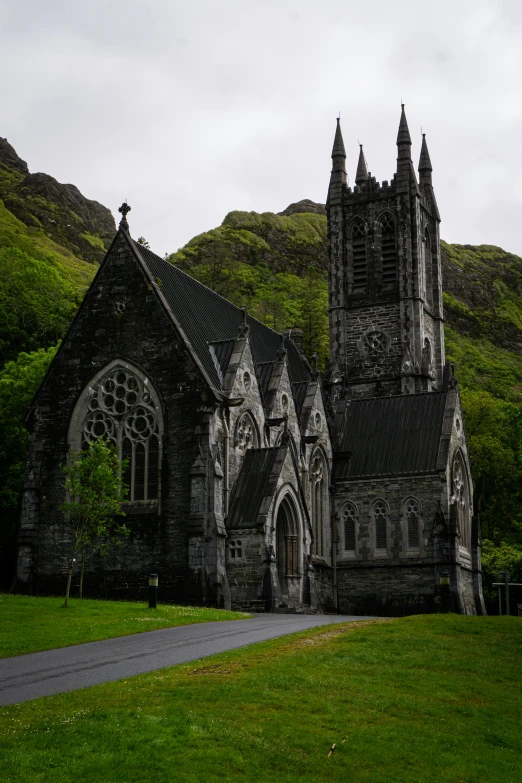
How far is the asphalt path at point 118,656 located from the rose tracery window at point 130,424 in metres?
12.4

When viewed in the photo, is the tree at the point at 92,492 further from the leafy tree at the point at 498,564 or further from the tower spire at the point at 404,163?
the tower spire at the point at 404,163

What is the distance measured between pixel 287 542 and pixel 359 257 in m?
27.6

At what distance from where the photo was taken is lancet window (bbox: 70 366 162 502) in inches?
1613

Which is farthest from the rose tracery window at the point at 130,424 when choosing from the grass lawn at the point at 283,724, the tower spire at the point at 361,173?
the tower spire at the point at 361,173

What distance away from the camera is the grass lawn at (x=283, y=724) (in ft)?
43.2

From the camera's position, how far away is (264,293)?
13238 centimetres

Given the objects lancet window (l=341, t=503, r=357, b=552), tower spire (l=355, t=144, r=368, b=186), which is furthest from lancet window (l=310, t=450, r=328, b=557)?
tower spire (l=355, t=144, r=368, b=186)

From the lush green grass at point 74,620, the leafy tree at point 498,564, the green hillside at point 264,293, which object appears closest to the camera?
the lush green grass at point 74,620

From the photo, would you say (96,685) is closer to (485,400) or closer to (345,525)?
(345,525)

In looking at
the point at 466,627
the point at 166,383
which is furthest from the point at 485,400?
the point at 466,627

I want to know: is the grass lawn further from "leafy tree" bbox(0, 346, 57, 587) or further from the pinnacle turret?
the pinnacle turret

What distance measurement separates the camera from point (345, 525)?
5128 cm

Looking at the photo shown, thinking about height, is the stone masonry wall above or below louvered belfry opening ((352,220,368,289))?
below

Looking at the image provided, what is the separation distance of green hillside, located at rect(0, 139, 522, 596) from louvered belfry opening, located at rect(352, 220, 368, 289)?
12.4 m
